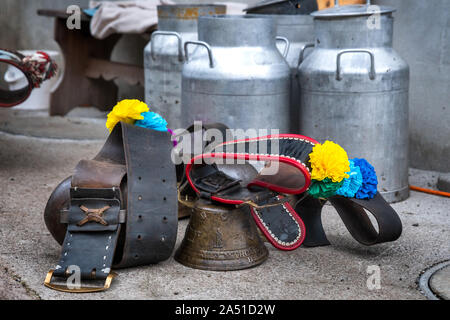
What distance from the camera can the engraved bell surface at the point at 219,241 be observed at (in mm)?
2445

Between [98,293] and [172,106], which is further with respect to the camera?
[172,106]

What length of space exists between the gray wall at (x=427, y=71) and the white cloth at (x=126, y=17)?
124 cm

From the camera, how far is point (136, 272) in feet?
7.86

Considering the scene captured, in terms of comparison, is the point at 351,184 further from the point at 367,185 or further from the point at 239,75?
the point at 239,75

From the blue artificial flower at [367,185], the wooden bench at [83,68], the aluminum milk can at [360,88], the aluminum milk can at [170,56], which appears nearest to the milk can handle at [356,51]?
the aluminum milk can at [360,88]

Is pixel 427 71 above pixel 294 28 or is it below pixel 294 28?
below

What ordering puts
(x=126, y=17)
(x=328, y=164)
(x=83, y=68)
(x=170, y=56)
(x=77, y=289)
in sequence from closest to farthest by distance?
(x=77, y=289) → (x=328, y=164) → (x=170, y=56) → (x=126, y=17) → (x=83, y=68)

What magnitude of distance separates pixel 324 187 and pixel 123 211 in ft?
2.50

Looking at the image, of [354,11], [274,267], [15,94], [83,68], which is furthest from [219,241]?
[83,68]

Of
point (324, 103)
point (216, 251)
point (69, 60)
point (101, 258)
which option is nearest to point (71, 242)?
point (101, 258)

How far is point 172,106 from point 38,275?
200 centimetres

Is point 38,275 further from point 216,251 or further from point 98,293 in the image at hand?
point 216,251

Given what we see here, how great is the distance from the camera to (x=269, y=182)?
260cm

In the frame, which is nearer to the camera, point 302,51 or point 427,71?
point 302,51
